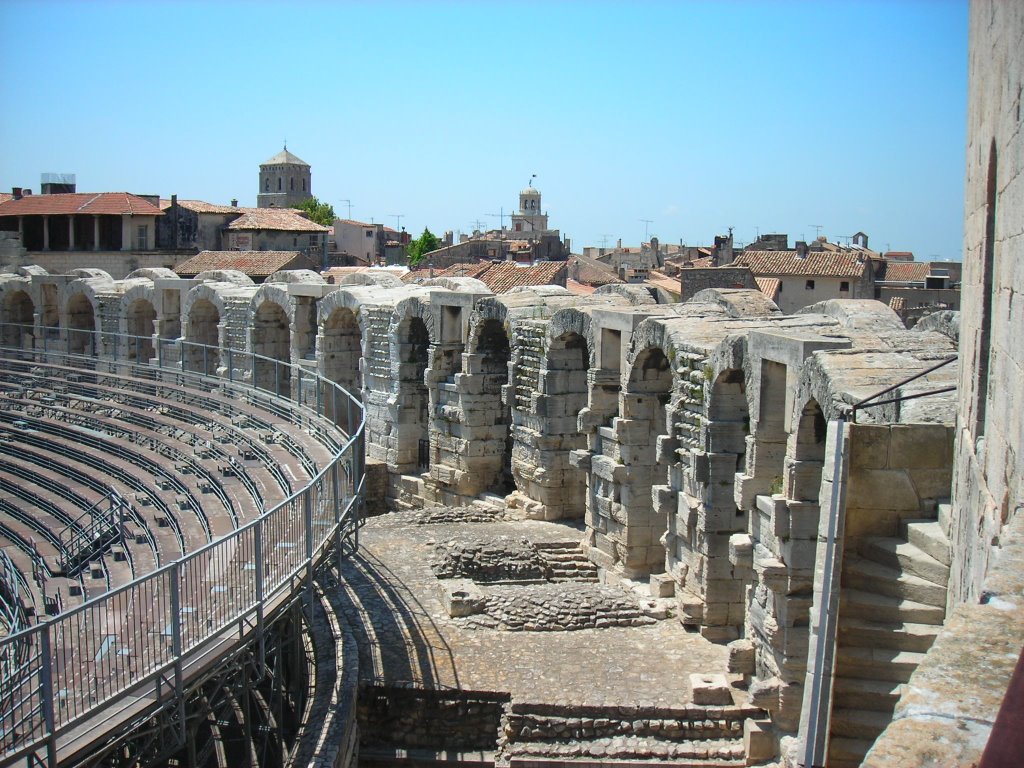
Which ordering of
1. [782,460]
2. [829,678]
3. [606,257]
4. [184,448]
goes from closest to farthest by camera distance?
[829,678], [782,460], [184,448], [606,257]

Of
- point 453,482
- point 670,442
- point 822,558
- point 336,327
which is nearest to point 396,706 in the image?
point 670,442

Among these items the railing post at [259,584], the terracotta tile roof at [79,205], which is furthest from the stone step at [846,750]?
the terracotta tile roof at [79,205]

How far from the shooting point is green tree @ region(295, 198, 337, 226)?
7262 cm

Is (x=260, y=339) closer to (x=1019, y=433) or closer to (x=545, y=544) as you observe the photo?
(x=545, y=544)

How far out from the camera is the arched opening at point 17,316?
30.4 metres

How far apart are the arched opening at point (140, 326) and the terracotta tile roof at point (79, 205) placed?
1204 centimetres

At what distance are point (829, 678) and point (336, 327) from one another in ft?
52.2

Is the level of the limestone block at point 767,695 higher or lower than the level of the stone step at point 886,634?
lower

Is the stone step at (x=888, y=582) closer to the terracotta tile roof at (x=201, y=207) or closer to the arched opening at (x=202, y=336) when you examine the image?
the arched opening at (x=202, y=336)

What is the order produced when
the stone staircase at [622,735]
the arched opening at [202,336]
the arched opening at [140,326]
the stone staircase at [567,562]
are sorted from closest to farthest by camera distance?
the stone staircase at [622,735] < the stone staircase at [567,562] < the arched opening at [202,336] < the arched opening at [140,326]

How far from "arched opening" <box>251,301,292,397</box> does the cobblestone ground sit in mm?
9256

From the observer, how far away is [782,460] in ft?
37.5

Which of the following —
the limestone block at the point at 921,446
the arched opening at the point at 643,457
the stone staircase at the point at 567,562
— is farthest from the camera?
the stone staircase at the point at 567,562

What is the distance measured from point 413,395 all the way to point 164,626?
11.4 metres
